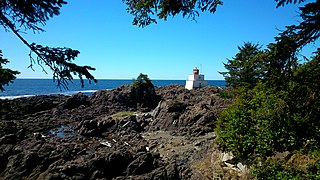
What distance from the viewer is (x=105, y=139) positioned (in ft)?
77.6

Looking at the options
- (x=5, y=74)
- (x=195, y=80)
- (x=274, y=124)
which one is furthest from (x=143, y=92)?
→ (x=5, y=74)

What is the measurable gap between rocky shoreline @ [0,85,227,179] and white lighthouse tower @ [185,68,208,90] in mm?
6895

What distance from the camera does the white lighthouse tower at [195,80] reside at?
171ft

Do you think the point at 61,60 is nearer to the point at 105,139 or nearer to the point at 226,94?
the point at 105,139

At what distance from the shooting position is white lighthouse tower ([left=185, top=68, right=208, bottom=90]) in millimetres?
52263

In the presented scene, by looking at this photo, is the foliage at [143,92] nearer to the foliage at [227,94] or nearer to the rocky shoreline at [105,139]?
the rocky shoreline at [105,139]

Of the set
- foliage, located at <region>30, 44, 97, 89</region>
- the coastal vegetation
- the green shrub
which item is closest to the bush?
the coastal vegetation

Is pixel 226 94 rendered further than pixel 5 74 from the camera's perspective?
Yes

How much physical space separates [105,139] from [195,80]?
3192 centimetres

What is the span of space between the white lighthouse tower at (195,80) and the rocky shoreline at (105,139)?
22.6 ft

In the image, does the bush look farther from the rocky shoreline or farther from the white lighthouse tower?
the white lighthouse tower

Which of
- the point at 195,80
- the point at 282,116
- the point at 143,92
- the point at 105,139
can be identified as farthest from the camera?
the point at 195,80

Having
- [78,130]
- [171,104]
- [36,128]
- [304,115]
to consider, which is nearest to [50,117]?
[36,128]

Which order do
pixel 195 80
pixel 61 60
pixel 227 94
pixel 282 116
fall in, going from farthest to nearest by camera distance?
pixel 195 80 → pixel 227 94 → pixel 282 116 → pixel 61 60
